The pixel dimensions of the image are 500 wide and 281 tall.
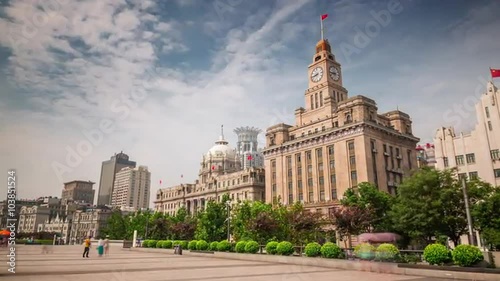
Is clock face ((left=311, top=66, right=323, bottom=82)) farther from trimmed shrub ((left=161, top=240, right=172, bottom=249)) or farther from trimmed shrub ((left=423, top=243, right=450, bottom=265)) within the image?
trimmed shrub ((left=423, top=243, right=450, bottom=265))

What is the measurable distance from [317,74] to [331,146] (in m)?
18.1

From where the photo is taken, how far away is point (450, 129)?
57.8 meters

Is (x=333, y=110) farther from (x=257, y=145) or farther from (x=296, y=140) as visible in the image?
(x=257, y=145)

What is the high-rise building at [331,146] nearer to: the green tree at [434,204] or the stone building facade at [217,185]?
the stone building facade at [217,185]

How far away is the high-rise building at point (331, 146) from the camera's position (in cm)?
5719

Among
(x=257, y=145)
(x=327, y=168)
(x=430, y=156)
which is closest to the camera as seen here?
(x=327, y=168)

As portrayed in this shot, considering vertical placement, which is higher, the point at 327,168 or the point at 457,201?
the point at 327,168

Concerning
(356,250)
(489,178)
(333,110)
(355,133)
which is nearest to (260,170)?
(333,110)

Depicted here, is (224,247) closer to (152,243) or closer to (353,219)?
(353,219)

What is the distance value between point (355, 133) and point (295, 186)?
15.8 meters

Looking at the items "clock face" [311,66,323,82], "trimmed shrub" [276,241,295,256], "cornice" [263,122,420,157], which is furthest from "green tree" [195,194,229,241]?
"clock face" [311,66,323,82]

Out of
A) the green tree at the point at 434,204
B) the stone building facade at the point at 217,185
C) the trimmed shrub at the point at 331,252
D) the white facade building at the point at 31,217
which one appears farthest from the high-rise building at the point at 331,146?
the white facade building at the point at 31,217

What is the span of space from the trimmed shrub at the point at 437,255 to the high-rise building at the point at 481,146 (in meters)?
34.5

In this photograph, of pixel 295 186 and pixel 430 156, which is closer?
pixel 295 186
